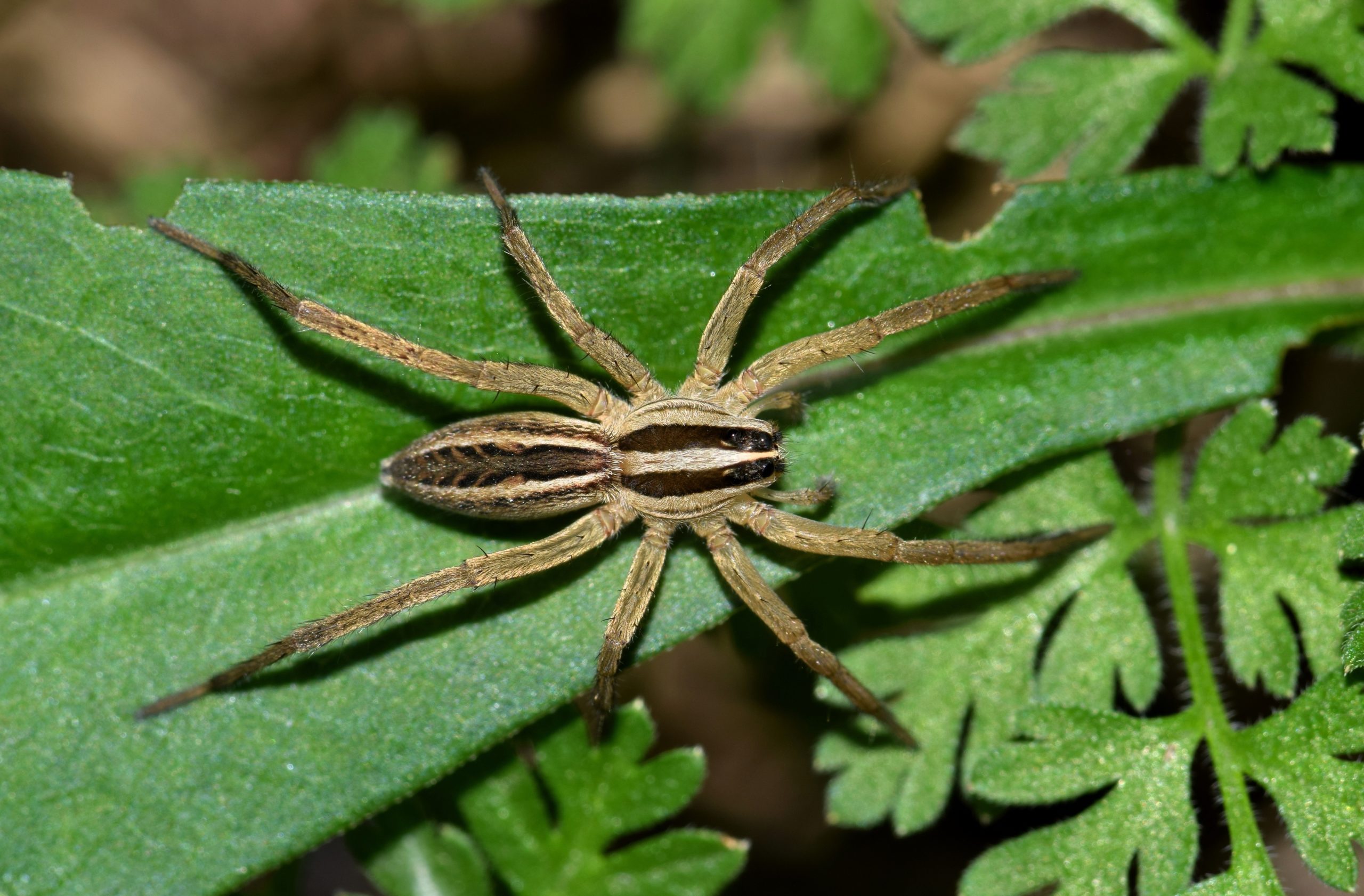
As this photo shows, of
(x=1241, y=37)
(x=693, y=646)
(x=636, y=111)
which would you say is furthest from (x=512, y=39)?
(x=1241, y=37)

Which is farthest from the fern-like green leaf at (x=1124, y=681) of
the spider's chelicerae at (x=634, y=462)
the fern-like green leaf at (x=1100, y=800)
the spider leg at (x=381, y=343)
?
the spider leg at (x=381, y=343)

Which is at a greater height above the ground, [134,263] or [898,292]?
[134,263]

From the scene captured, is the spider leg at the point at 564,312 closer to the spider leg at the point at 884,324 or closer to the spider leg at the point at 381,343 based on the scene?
the spider leg at the point at 381,343

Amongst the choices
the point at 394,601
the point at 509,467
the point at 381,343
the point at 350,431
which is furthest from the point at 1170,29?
the point at 394,601

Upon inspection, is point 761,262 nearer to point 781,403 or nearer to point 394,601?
point 781,403

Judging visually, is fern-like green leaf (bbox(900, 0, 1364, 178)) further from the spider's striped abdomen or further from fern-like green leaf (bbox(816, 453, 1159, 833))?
the spider's striped abdomen

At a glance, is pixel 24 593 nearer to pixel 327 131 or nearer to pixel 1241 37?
pixel 327 131

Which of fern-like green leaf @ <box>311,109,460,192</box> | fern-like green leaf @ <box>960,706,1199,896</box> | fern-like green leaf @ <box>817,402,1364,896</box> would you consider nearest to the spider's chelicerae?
fern-like green leaf @ <box>817,402,1364,896</box>
